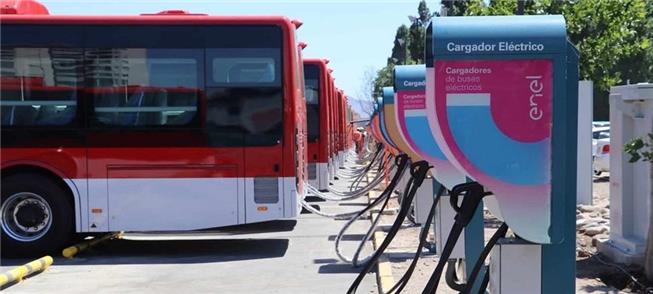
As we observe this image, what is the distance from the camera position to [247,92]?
10.7m

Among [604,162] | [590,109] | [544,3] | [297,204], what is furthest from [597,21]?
[604,162]

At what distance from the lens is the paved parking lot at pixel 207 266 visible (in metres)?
8.88

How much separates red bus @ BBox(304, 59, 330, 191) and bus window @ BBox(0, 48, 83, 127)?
747 cm

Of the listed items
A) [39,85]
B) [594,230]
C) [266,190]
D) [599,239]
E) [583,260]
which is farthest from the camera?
[39,85]

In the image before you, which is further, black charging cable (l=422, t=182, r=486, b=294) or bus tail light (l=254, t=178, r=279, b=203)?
bus tail light (l=254, t=178, r=279, b=203)

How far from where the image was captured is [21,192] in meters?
10.6

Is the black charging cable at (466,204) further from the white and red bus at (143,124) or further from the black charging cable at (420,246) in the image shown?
the white and red bus at (143,124)

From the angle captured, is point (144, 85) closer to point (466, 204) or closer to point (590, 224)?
point (590, 224)

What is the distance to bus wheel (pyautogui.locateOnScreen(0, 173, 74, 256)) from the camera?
1058 centimetres

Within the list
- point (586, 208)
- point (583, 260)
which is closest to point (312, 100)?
point (586, 208)

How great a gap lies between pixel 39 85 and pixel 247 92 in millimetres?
2716

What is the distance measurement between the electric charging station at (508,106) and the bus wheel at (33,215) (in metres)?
7.79

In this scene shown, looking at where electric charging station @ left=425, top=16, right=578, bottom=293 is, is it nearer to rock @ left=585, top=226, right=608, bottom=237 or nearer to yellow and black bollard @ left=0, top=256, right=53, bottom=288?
yellow and black bollard @ left=0, top=256, right=53, bottom=288

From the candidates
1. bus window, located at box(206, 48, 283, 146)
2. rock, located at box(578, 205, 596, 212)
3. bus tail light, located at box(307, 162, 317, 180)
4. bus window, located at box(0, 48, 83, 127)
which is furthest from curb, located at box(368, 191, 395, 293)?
bus tail light, located at box(307, 162, 317, 180)
